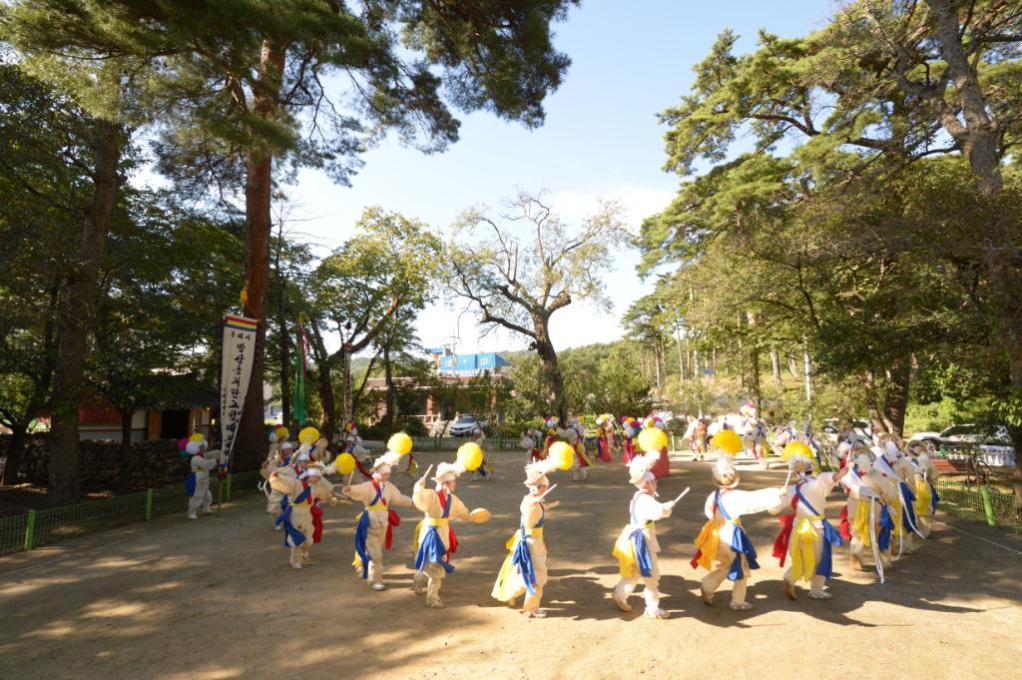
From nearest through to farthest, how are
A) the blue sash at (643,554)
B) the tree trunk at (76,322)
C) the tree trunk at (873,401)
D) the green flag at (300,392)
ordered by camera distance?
the blue sash at (643,554)
the tree trunk at (76,322)
the tree trunk at (873,401)
the green flag at (300,392)

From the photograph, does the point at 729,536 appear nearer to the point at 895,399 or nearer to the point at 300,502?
the point at 300,502

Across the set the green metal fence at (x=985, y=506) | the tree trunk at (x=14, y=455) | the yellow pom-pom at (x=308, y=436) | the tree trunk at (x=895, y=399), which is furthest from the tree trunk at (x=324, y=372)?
the green metal fence at (x=985, y=506)

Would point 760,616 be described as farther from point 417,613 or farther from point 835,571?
point 417,613

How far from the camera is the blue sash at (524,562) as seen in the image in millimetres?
5453

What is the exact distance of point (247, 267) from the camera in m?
14.7

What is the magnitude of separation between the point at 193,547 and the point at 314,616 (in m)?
4.18

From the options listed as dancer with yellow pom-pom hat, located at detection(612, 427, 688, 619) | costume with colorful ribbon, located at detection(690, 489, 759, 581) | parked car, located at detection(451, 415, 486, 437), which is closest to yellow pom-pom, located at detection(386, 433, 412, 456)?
dancer with yellow pom-pom hat, located at detection(612, 427, 688, 619)

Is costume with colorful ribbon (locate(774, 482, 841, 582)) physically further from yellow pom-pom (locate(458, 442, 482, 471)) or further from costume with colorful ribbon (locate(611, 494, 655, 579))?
yellow pom-pom (locate(458, 442, 482, 471))

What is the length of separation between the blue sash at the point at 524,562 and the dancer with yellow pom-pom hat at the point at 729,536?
5.81 ft

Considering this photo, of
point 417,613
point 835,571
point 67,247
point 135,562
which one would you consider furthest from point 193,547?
point 835,571

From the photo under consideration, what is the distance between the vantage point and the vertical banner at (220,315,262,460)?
12.5 meters

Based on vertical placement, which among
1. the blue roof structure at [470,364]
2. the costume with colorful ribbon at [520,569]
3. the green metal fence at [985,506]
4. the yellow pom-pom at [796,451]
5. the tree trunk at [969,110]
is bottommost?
the green metal fence at [985,506]

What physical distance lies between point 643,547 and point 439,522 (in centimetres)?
215

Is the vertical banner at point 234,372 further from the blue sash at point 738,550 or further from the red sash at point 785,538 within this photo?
the red sash at point 785,538
